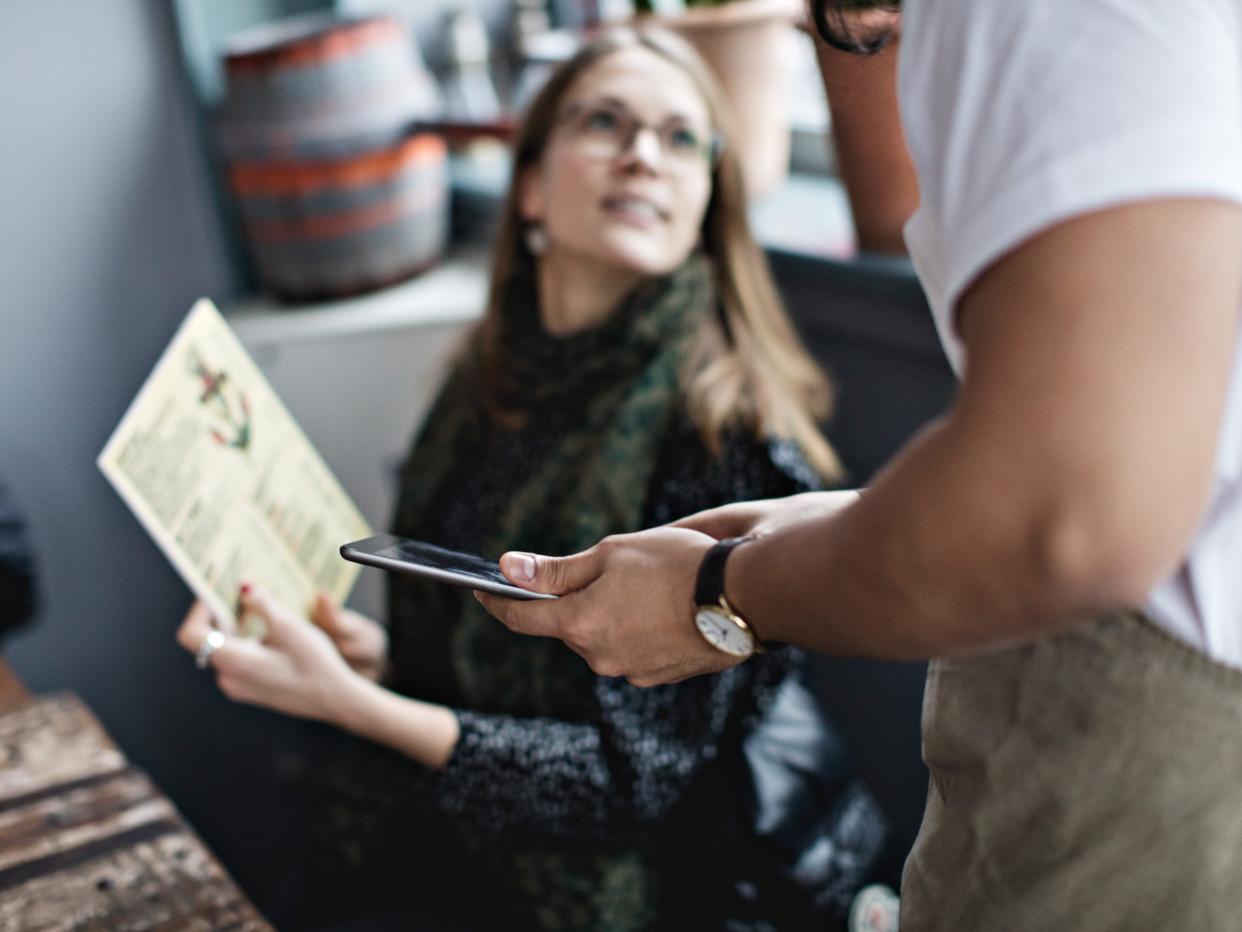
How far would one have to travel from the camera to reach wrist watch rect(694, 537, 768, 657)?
0.45 metres

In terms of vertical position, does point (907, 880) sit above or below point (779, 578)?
below

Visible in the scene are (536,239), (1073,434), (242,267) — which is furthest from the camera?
(242,267)

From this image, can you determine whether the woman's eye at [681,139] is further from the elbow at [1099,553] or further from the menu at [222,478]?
the elbow at [1099,553]

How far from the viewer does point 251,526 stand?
3.01ft

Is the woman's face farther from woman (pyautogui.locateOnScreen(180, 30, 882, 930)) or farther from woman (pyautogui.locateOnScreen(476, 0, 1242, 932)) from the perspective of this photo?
woman (pyautogui.locateOnScreen(476, 0, 1242, 932))

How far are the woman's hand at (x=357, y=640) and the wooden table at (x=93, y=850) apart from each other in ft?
0.69

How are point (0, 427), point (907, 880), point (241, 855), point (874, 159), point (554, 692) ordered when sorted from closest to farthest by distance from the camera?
point (907, 880) < point (874, 159) < point (554, 692) < point (0, 427) < point (241, 855)

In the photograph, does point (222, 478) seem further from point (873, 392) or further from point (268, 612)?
point (873, 392)

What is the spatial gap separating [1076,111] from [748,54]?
1.19 m

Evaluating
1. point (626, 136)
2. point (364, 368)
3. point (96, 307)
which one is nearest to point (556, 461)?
point (626, 136)

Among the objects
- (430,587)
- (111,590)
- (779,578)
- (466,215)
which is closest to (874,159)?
(779,578)

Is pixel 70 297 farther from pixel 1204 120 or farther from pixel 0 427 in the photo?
pixel 1204 120

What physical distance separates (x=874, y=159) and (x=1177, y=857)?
578 mm

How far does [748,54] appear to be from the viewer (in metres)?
1.45
